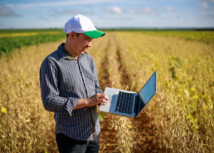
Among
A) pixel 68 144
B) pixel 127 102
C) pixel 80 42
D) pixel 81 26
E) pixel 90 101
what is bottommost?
pixel 68 144

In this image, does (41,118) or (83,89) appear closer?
(83,89)

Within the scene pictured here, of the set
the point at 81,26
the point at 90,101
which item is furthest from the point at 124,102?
the point at 81,26

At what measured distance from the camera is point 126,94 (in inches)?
76.7

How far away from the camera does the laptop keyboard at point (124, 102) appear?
166cm

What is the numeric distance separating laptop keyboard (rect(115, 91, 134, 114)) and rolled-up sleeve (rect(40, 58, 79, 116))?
62 centimetres

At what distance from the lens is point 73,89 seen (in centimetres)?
135

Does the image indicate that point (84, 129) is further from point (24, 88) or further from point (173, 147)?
point (24, 88)

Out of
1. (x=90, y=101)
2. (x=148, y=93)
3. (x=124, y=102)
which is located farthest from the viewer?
(x=124, y=102)

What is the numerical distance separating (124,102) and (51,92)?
0.92 m

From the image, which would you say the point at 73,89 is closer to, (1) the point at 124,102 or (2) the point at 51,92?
(2) the point at 51,92

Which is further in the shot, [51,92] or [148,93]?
[148,93]

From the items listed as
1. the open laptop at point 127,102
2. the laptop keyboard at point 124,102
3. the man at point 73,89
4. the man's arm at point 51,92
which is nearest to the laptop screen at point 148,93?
the open laptop at point 127,102

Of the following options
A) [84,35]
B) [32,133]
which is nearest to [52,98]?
[84,35]

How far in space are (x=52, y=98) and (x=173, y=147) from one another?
1.85 meters
